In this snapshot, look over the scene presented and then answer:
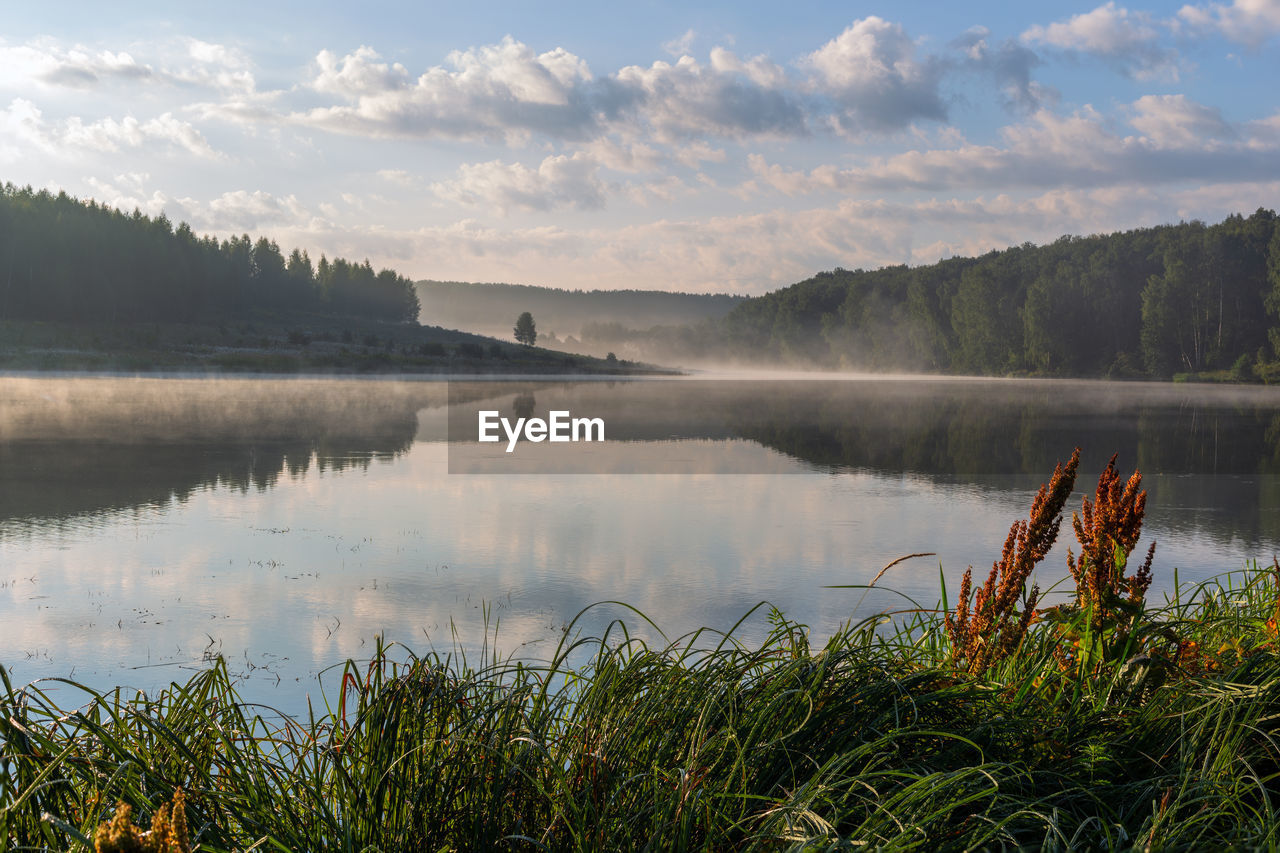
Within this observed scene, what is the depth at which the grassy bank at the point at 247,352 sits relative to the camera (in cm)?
6297

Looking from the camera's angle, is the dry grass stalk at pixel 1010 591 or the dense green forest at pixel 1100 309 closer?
the dry grass stalk at pixel 1010 591

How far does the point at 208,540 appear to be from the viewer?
10.7 meters

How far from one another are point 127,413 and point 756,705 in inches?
1110

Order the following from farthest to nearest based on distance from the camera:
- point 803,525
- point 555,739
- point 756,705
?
point 803,525 → point 555,739 → point 756,705

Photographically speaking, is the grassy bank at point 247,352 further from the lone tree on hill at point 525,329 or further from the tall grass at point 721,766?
the tall grass at point 721,766

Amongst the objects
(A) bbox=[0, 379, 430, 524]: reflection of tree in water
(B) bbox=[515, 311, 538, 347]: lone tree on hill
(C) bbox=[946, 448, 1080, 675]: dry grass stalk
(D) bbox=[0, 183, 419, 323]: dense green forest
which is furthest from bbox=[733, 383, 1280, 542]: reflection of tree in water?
(B) bbox=[515, 311, 538, 347]: lone tree on hill

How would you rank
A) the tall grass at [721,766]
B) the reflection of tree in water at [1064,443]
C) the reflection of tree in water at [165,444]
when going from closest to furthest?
1. the tall grass at [721,766]
2. the reflection of tree in water at [165,444]
3. the reflection of tree in water at [1064,443]

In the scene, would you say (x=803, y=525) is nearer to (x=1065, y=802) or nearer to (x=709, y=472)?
(x=709, y=472)

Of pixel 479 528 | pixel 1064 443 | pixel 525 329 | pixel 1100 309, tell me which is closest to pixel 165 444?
pixel 479 528

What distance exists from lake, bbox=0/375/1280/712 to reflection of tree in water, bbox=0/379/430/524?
0.33 feet

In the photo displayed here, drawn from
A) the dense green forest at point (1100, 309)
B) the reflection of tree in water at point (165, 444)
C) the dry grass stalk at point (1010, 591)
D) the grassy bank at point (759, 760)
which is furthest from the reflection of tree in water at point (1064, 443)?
the dense green forest at point (1100, 309)

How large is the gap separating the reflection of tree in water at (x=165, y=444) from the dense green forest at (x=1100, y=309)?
71804 mm

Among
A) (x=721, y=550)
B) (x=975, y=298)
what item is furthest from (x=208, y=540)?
(x=975, y=298)

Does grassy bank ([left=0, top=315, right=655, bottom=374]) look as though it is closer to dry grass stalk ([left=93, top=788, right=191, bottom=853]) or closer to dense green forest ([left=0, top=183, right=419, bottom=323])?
dense green forest ([left=0, top=183, right=419, bottom=323])
